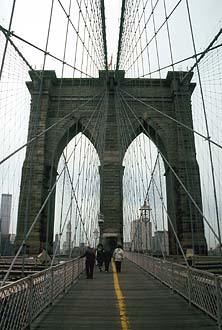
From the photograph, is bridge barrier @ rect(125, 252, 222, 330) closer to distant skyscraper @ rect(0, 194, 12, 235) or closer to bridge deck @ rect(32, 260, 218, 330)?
bridge deck @ rect(32, 260, 218, 330)

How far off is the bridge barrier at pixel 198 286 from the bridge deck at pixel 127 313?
11 cm

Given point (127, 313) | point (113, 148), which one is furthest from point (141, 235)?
point (127, 313)

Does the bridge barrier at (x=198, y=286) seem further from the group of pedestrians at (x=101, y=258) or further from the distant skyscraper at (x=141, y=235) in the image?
the distant skyscraper at (x=141, y=235)

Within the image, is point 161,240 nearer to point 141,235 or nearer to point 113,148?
point 141,235

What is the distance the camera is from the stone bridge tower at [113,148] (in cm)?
2172

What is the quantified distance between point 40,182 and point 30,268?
14.8 m

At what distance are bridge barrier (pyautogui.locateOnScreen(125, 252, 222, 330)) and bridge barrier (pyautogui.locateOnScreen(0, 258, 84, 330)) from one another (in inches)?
78.3

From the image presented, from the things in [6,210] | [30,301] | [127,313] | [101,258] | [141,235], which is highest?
[6,210]

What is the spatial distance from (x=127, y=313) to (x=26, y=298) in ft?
4.43

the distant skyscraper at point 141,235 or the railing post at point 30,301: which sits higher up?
the distant skyscraper at point 141,235

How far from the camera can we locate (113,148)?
2408 centimetres

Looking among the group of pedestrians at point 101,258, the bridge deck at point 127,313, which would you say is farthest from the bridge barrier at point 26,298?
the group of pedestrians at point 101,258

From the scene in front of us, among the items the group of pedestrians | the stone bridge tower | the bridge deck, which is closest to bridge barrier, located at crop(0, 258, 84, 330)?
the bridge deck

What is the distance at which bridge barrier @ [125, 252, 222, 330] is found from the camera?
352 centimetres
